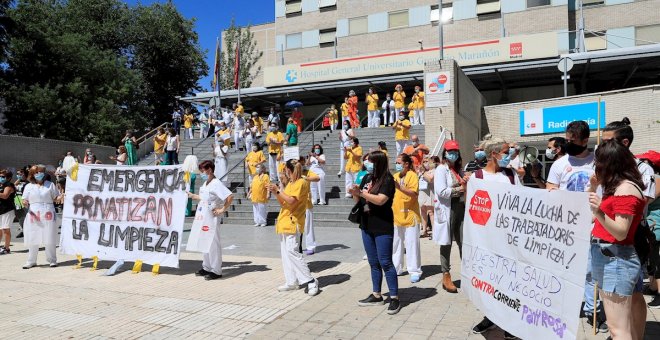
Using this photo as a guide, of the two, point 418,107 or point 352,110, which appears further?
point 352,110

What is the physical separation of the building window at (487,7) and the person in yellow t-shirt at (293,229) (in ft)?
82.9

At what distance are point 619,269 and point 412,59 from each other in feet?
76.7

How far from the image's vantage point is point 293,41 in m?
34.1

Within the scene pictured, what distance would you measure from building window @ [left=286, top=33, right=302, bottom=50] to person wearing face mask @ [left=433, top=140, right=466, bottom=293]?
29255 millimetres

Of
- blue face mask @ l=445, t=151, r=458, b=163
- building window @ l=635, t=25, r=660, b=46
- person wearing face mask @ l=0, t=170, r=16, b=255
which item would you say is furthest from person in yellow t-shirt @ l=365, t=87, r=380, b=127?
blue face mask @ l=445, t=151, r=458, b=163

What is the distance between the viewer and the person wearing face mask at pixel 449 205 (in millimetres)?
6016

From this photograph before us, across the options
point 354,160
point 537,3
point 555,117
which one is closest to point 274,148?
point 354,160

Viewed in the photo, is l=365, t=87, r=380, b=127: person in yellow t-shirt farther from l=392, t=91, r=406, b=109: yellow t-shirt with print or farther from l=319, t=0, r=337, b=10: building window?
l=319, t=0, r=337, b=10: building window

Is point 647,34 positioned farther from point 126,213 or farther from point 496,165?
point 126,213

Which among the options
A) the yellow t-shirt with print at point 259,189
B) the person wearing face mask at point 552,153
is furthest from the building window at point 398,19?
the person wearing face mask at point 552,153

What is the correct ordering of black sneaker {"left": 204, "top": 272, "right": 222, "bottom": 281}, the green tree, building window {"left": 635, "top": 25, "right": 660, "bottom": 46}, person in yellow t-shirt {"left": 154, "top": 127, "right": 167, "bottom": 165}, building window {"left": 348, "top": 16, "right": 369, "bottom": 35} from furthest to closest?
1. the green tree
2. building window {"left": 348, "top": 16, "right": 369, "bottom": 35}
3. building window {"left": 635, "top": 25, "right": 660, "bottom": 46}
4. person in yellow t-shirt {"left": 154, "top": 127, "right": 167, "bottom": 165}
5. black sneaker {"left": 204, "top": 272, "right": 222, "bottom": 281}

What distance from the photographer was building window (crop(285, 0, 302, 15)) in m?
34.0

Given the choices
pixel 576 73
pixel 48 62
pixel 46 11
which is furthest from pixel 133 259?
pixel 46 11

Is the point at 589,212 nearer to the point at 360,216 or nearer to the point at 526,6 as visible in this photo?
the point at 360,216
